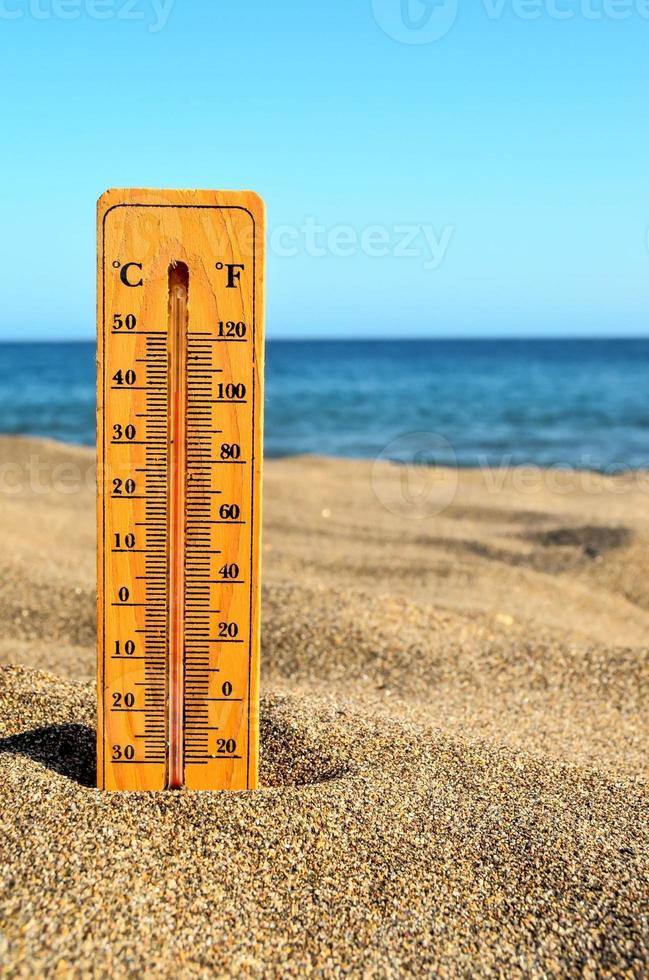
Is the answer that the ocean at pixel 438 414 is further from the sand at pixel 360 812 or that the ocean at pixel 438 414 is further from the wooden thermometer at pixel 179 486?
the wooden thermometer at pixel 179 486

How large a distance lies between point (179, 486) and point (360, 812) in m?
0.87

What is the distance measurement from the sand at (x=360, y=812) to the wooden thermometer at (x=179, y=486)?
16 centimetres

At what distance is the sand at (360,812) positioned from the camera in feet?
5.85

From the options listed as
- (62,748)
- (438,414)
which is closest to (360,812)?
(62,748)

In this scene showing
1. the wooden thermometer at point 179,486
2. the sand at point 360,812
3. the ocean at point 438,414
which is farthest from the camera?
the ocean at point 438,414

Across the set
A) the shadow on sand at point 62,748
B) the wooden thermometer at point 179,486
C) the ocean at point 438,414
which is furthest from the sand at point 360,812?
the ocean at point 438,414

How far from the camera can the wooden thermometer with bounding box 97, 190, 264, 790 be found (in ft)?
7.09

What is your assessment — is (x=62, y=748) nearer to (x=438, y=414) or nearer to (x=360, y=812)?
(x=360, y=812)

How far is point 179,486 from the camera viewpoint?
7.27ft

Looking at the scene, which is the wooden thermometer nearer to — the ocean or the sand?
the sand

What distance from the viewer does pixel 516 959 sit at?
179cm

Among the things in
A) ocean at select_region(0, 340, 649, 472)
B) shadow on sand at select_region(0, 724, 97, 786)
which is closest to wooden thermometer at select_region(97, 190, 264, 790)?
shadow on sand at select_region(0, 724, 97, 786)

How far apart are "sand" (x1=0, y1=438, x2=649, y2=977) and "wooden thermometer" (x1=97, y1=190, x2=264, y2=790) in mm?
164

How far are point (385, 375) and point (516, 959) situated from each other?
4291 cm
